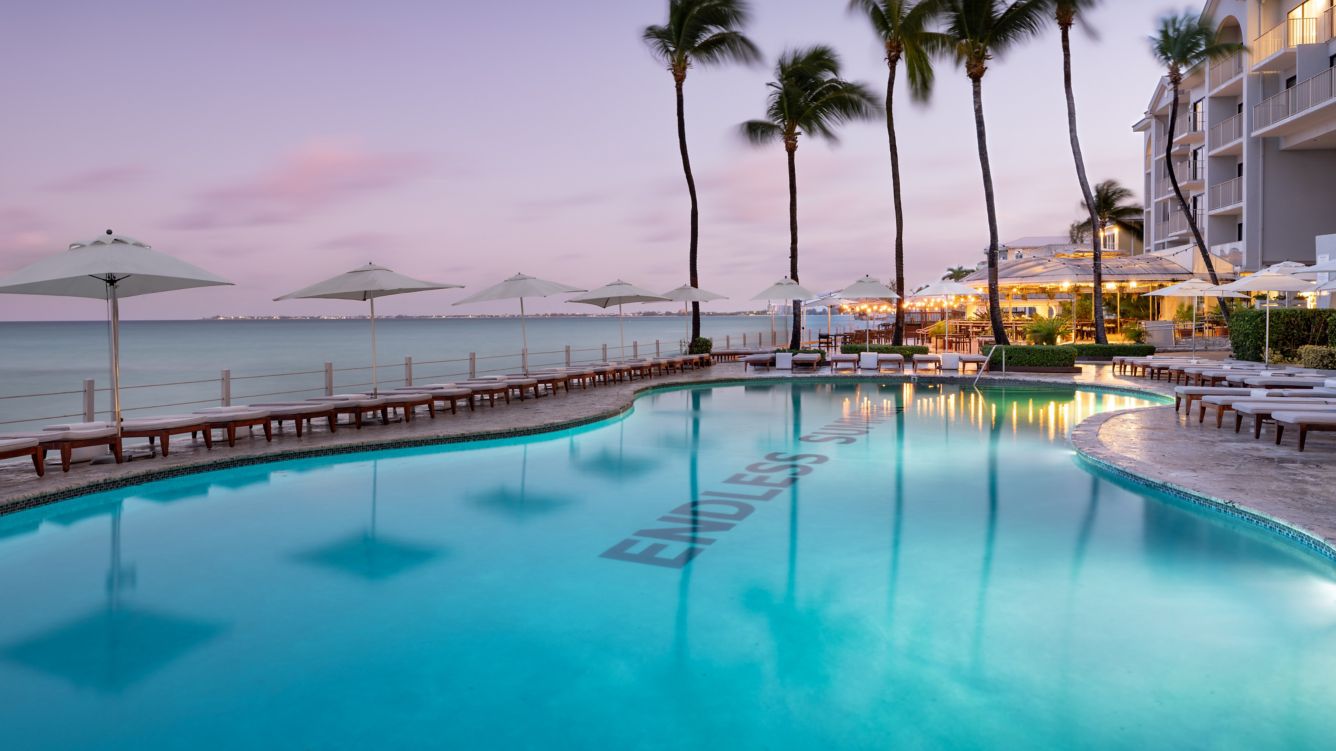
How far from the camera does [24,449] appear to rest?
7.57m

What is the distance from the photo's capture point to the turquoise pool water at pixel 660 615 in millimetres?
3482

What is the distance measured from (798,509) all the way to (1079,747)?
13.2ft

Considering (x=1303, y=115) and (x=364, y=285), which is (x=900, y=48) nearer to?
(x=1303, y=115)

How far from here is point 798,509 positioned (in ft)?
23.6

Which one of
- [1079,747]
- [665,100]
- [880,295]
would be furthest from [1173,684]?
[665,100]

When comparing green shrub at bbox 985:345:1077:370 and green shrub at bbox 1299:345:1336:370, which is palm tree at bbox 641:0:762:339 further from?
green shrub at bbox 1299:345:1336:370

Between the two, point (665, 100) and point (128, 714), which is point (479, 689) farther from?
point (665, 100)

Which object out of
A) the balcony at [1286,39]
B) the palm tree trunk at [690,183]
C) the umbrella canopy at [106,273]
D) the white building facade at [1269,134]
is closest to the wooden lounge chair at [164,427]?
the umbrella canopy at [106,273]

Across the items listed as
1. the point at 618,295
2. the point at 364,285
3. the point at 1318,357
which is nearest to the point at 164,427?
the point at 364,285

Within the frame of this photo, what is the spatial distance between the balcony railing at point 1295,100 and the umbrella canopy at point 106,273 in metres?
26.5

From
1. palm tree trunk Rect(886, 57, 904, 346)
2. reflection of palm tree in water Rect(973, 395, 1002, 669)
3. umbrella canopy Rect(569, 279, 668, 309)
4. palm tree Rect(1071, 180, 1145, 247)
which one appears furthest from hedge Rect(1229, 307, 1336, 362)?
palm tree Rect(1071, 180, 1145, 247)

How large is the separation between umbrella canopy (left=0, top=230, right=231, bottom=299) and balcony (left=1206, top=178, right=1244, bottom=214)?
99.5 ft

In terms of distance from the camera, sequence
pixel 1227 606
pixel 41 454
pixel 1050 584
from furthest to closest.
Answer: pixel 41 454, pixel 1050 584, pixel 1227 606

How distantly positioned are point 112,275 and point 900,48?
20108mm
